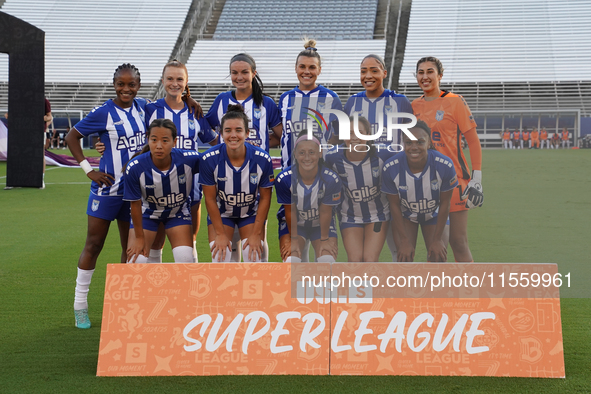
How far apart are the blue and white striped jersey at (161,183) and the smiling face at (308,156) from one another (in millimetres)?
795

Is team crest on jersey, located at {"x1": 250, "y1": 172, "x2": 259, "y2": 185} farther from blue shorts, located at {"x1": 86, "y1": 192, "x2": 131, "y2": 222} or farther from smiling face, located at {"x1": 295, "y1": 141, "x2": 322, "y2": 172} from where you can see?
blue shorts, located at {"x1": 86, "y1": 192, "x2": 131, "y2": 222}

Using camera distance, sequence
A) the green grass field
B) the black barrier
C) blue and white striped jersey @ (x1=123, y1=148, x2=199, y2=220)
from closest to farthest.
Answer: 1. the green grass field
2. blue and white striped jersey @ (x1=123, y1=148, x2=199, y2=220)
3. the black barrier

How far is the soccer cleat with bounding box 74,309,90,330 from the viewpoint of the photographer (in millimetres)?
3258

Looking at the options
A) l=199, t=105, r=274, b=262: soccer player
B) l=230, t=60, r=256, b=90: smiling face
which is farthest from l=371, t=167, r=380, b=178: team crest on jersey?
l=230, t=60, r=256, b=90: smiling face

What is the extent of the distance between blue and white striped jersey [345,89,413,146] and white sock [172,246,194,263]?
1157 mm

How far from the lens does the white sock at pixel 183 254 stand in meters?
3.09

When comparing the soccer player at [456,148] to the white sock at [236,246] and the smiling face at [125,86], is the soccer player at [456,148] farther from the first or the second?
the smiling face at [125,86]

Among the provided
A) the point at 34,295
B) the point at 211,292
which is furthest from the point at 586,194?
the point at 34,295

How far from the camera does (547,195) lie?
2928 millimetres

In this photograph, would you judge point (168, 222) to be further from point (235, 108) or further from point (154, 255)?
point (235, 108)

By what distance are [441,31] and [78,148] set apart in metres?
29.3

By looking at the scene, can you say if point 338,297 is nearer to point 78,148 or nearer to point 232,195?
point 232,195

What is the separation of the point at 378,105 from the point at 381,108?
6cm

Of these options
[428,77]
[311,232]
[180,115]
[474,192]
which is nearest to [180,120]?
[180,115]
